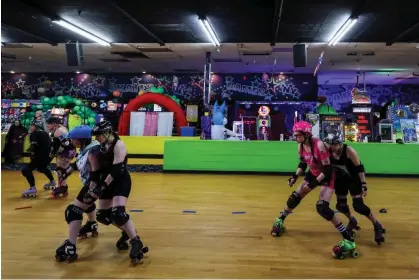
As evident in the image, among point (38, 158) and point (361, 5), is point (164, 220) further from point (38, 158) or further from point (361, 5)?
point (361, 5)

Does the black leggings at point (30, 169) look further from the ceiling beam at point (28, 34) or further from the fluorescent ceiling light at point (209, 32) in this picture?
the ceiling beam at point (28, 34)

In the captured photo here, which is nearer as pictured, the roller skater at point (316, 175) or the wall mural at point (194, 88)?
the roller skater at point (316, 175)

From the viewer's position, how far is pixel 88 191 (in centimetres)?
339

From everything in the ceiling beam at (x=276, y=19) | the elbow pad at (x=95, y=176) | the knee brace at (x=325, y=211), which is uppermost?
the ceiling beam at (x=276, y=19)

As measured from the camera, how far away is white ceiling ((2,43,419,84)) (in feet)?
40.2

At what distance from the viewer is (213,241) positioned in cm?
404

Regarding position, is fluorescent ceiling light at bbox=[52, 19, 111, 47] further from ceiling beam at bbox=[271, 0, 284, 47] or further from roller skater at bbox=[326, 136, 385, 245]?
roller skater at bbox=[326, 136, 385, 245]

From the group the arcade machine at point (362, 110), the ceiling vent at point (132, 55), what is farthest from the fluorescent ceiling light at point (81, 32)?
the arcade machine at point (362, 110)

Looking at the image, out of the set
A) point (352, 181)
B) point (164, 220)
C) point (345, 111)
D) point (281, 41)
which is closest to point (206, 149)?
point (281, 41)

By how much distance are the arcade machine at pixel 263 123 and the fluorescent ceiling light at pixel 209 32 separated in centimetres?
392

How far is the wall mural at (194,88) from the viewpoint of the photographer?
16922mm

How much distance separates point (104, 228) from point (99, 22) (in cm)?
690

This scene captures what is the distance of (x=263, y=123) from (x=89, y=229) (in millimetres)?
11040

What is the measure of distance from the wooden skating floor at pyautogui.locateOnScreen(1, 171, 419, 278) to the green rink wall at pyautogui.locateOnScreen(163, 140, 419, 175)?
3184 mm
